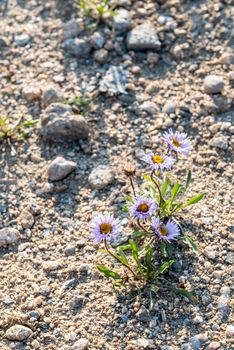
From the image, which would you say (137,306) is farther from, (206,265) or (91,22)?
(91,22)

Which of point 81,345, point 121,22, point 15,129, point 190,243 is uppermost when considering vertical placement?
point 121,22

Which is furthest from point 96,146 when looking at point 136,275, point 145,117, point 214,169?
point 136,275

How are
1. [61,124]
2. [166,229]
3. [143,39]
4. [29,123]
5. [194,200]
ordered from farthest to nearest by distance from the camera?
[143,39] < [29,123] < [61,124] < [194,200] < [166,229]

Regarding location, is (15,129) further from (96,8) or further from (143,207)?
(143,207)

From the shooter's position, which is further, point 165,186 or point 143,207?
point 165,186

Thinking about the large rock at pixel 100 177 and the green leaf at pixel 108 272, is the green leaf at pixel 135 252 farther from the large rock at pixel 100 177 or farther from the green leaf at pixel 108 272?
the large rock at pixel 100 177

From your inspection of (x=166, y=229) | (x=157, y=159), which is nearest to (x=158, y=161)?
(x=157, y=159)
